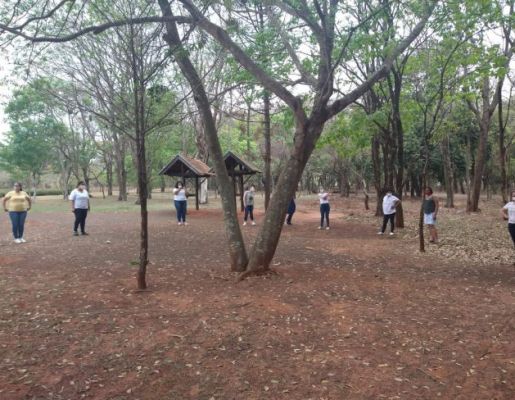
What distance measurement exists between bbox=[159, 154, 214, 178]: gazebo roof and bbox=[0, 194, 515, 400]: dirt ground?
1323 centimetres

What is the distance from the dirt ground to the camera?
3.72 m

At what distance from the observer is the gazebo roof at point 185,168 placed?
2226 cm

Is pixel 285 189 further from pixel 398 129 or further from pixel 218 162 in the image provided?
pixel 398 129

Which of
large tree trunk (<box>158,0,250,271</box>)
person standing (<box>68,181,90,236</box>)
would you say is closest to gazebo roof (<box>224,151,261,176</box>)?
person standing (<box>68,181,90,236</box>)

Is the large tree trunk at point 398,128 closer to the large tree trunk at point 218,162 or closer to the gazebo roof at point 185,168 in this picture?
the large tree trunk at point 218,162

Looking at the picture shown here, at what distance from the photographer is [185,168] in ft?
75.5

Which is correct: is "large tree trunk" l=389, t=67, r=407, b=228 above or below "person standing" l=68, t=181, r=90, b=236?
above

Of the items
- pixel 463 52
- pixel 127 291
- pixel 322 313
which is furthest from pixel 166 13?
pixel 463 52

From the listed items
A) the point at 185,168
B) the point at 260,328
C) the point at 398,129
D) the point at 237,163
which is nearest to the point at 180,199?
the point at 237,163

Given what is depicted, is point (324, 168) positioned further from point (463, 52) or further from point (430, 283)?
point (430, 283)

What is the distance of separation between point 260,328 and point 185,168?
18832mm

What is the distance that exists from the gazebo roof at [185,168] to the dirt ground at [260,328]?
43.4 feet

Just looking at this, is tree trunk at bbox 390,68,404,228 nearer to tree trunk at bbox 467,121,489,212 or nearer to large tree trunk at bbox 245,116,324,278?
tree trunk at bbox 467,121,489,212

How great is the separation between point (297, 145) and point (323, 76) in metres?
1.42
